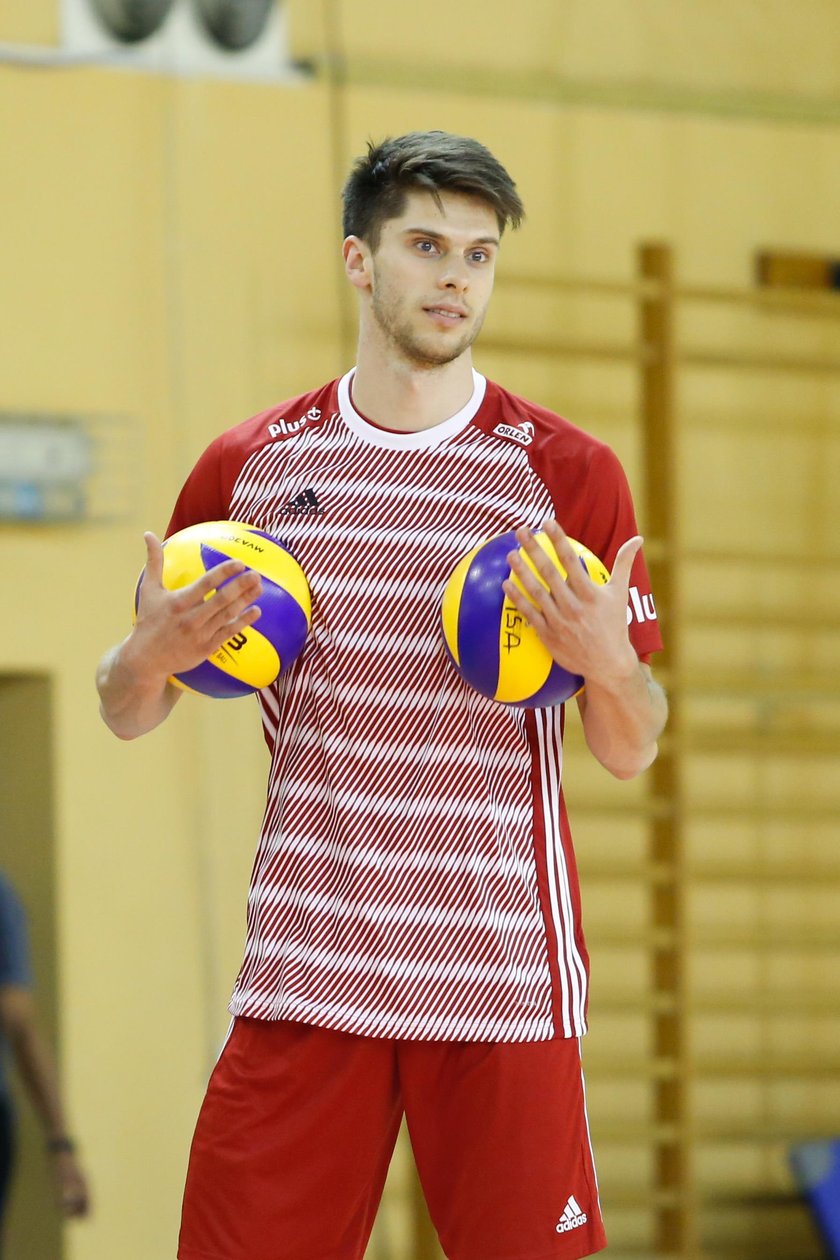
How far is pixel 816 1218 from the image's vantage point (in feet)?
13.5

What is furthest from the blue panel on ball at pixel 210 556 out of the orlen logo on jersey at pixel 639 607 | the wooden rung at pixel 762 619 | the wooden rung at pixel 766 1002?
the wooden rung at pixel 766 1002

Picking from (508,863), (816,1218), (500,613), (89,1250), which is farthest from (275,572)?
(816,1218)

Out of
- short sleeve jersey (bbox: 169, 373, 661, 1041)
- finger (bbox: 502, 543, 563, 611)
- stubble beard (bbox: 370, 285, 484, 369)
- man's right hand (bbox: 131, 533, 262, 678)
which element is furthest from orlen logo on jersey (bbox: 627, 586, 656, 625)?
man's right hand (bbox: 131, 533, 262, 678)

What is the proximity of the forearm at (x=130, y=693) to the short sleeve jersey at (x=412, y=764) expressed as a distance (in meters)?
0.12

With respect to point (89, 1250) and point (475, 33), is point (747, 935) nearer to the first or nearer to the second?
point (89, 1250)

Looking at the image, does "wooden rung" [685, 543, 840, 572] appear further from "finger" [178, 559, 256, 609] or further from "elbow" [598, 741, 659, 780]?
"finger" [178, 559, 256, 609]

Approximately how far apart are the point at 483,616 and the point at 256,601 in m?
0.24

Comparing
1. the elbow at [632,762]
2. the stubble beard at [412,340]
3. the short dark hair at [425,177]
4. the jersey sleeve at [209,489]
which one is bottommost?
the elbow at [632,762]

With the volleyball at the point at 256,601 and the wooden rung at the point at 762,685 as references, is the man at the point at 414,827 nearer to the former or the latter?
the volleyball at the point at 256,601

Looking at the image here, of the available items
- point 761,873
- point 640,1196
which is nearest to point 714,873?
point 761,873

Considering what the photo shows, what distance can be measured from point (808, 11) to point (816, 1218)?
119 inches

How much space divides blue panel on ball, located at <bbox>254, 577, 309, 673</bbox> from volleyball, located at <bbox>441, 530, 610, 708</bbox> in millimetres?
155

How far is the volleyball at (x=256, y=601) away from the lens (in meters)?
1.85

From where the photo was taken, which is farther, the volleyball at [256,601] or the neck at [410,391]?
the neck at [410,391]
